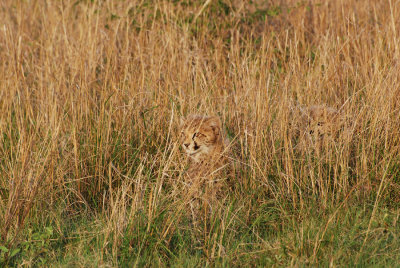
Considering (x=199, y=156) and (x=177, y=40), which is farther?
(x=177, y=40)

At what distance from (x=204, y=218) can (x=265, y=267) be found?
616 millimetres

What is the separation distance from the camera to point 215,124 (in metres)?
4.21

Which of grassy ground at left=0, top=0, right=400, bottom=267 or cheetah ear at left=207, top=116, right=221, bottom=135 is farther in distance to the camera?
cheetah ear at left=207, top=116, right=221, bottom=135

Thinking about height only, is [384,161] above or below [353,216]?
above

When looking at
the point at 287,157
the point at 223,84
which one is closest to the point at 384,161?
the point at 287,157

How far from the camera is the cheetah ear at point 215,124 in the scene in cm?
421

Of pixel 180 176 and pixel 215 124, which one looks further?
pixel 215 124

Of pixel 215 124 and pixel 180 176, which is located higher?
pixel 215 124

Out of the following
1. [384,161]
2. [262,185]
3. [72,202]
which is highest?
[384,161]

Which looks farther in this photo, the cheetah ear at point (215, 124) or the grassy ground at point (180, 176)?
the cheetah ear at point (215, 124)

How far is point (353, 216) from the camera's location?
3545 mm

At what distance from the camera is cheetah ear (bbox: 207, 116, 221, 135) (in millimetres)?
4215

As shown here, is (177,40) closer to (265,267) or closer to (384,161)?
(384,161)

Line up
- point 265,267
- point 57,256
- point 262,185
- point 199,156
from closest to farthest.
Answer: point 265,267
point 57,256
point 262,185
point 199,156
